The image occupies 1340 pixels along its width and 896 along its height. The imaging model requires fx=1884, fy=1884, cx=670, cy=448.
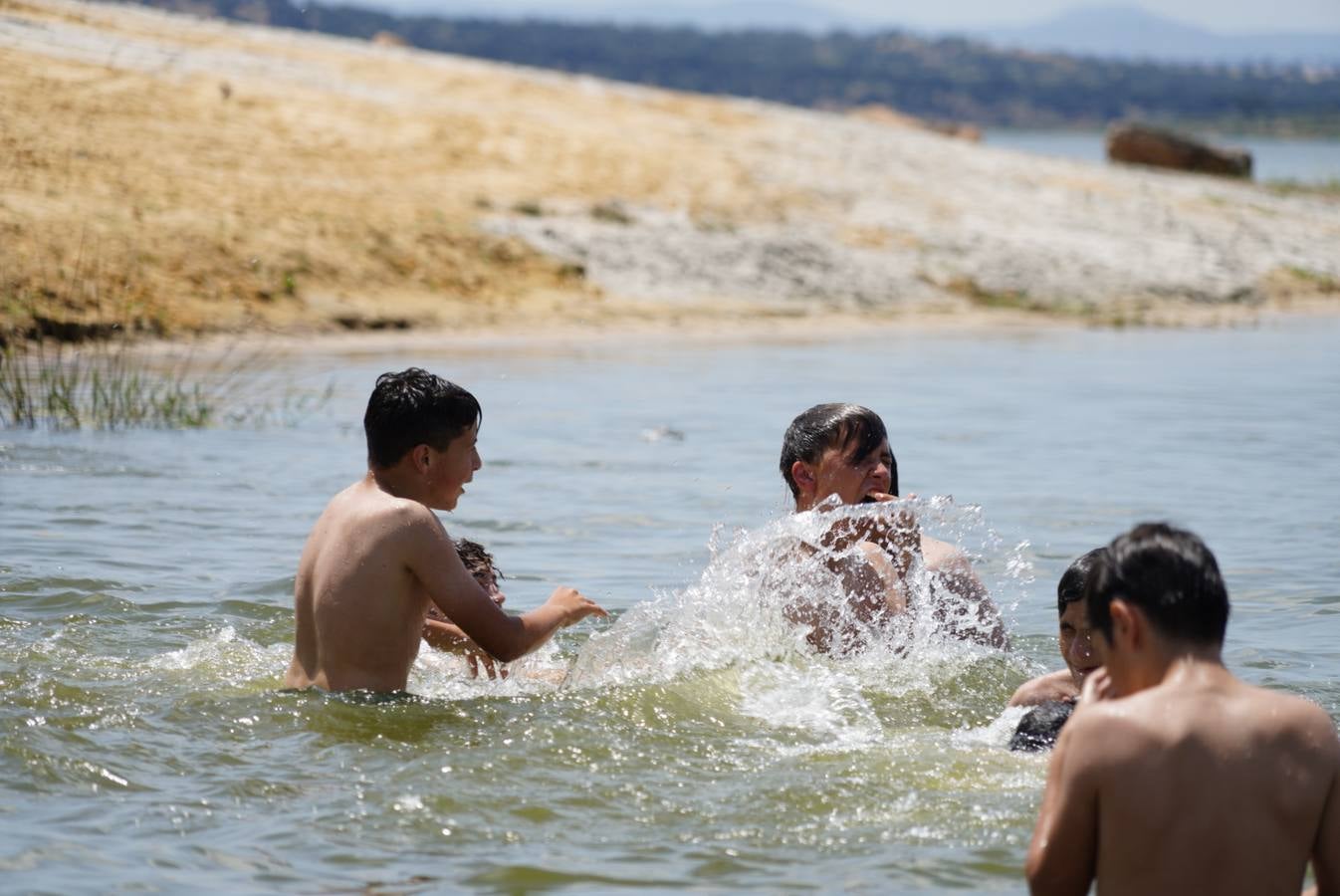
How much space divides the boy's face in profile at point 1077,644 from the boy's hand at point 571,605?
135 cm

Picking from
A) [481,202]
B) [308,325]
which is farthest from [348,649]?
[481,202]

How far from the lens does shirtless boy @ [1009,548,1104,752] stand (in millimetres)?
5082

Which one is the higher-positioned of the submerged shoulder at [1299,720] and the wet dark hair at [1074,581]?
the submerged shoulder at [1299,720]

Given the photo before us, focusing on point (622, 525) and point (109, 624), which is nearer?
point (109, 624)

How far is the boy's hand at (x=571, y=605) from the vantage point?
5.49 meters

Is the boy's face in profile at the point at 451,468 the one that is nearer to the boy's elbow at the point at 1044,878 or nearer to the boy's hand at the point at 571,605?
the boy's hand at the point at 571,605

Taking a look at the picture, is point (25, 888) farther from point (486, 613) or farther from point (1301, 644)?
point (1301, 644)

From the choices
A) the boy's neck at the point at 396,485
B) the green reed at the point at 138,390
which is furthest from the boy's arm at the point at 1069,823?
the green reed at the point at 138,390

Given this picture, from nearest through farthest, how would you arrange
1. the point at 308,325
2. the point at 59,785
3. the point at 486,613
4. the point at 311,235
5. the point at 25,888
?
the point at 25,888
the point at 59,785
the point at 486,613
the point at 308,325
the point at 311,235

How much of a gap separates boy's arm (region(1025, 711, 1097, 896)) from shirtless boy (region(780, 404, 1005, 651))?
2.56 meters

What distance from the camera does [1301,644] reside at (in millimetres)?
7160

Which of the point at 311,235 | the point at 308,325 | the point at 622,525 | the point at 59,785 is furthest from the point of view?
the point at 311,235

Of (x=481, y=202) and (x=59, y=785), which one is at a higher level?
(x=481, y=202)

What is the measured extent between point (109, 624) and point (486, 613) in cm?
236
